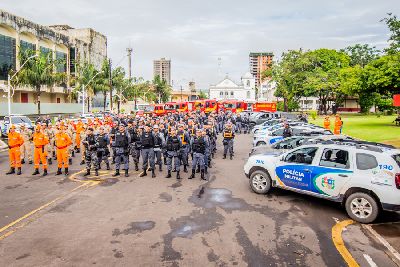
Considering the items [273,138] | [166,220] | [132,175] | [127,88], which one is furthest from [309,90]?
[166,220]

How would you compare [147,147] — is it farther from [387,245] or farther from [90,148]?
[387,245]

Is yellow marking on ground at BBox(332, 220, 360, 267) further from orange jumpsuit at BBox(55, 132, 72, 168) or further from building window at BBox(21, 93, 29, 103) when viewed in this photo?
building window at BBox(21, 93, 29, 103)

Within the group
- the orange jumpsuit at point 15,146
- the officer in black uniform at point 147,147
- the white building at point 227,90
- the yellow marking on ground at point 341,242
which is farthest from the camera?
the white building at point 227,90

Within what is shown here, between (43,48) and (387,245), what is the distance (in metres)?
54.9

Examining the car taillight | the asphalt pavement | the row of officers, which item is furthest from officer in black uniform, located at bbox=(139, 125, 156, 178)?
the car taillight

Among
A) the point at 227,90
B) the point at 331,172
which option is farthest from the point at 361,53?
the point at 331,172

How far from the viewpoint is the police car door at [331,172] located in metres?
7.91

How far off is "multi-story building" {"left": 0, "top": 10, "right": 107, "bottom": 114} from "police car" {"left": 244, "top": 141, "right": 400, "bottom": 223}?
3617 cm

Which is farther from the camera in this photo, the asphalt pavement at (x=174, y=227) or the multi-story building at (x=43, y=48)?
the multi-story building at (x=43, y=48)

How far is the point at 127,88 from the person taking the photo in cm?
6806

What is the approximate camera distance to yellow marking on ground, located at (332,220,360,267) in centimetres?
580

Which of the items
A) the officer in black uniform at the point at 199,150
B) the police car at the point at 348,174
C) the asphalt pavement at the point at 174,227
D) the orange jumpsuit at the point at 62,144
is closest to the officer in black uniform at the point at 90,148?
the orange jumpsuit at the point at 62,144

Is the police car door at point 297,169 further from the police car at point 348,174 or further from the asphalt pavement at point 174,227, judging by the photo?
the asphalt pavement at point 174,227

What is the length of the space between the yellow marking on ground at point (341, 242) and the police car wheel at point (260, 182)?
246cm
